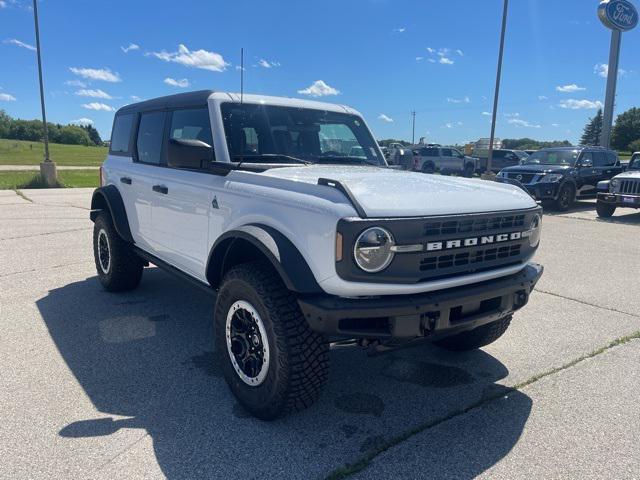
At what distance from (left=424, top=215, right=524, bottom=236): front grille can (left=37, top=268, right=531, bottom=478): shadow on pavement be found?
3.76ft

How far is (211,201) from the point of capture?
141 inches

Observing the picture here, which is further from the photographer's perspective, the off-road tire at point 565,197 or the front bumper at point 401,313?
the off-road tire at point 565,197

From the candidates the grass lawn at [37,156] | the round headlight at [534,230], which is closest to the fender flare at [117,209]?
the round headlight at [534,230]

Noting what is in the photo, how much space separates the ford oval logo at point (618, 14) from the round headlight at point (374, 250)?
28011 millimetres

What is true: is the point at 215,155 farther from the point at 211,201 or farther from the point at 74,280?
the point at 74,280

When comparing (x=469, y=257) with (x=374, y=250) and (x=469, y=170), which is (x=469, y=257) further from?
(x=469, y=170)

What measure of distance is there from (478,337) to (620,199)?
10.7 meters

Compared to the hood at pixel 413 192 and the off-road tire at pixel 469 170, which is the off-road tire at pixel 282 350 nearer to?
the hood at pixel 413 192

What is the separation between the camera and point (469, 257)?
2.95 metres

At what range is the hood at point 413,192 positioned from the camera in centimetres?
271

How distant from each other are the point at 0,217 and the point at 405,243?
11.2 metres

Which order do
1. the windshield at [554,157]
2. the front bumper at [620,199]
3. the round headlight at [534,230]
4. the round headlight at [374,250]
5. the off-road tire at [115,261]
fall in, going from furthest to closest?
the windshield at [554,157] → the front bumper at [620,199] → the off-road tire at [115,261] → the round headlight at [534,230] → the round headlight at [374,250]

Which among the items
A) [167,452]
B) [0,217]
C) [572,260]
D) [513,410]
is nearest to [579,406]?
[513,410]

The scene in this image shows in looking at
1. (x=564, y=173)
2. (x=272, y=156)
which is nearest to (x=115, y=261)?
(x=272, y=156)
